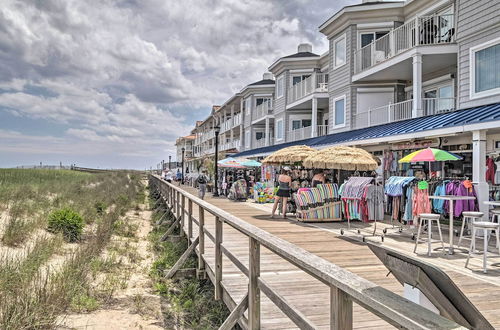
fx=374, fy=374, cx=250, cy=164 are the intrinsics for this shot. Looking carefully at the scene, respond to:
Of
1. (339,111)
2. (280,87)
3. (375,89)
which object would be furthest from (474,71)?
(280,87)

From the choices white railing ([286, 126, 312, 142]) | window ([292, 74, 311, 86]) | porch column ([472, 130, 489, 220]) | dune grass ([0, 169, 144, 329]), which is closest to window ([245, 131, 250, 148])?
white railing ([286, 126, 312, 142])

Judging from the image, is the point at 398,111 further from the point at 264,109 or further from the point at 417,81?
the point at 264,109

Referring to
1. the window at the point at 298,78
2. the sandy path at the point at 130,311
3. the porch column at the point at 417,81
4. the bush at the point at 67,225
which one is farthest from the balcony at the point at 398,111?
the bush at the point at 67,225

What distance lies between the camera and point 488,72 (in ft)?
36.3

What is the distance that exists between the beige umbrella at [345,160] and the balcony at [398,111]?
5.41 meters

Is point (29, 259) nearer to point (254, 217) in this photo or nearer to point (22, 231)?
point (22, 231)

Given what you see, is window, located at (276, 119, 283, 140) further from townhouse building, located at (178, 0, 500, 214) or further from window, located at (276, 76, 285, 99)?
window, located at (276, 76, 285, 99)

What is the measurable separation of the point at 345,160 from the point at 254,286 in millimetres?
6870

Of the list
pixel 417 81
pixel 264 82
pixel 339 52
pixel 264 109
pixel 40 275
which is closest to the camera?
pixel 40 275

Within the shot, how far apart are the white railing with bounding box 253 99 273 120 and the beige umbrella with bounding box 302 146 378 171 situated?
1905cm

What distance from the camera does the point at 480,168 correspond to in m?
9.27

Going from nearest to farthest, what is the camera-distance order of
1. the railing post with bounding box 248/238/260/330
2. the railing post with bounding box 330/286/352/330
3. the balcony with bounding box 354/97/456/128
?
the railing post with bounding box 330/286/352/330 → the railing post with bounding box 248/238/260/330 → the balcony with bounding box 354/97/456/128

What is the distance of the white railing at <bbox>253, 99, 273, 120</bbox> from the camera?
95.6 ft

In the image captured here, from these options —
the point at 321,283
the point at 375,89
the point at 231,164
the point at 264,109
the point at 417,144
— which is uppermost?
the point at 264,109
